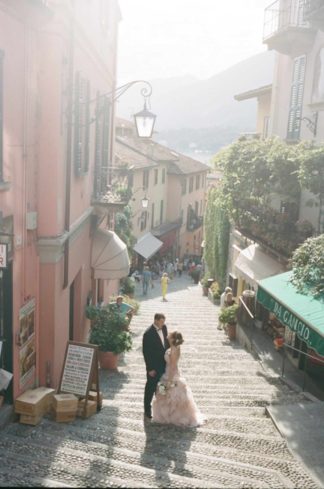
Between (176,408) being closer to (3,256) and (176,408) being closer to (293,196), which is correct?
(3,256)

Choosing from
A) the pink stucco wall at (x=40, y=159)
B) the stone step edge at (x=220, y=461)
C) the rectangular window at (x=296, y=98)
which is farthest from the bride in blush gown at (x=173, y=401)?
the rectangular window at (x=296, y=98)

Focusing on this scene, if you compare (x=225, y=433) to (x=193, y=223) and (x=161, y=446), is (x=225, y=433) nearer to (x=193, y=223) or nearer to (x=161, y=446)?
(x=161, y=446)

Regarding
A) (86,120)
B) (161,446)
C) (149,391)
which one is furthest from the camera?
(86,120)

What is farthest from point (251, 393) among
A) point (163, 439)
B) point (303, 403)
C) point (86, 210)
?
point (86, 210)

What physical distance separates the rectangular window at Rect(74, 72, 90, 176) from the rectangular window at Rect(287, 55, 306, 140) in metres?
8.55

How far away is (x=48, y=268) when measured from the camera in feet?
32.2

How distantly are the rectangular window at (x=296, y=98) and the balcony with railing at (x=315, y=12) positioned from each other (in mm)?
3290

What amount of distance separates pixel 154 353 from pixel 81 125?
4513mm

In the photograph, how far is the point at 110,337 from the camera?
42.8 ft

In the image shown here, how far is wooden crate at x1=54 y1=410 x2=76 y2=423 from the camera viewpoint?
8.72 metres

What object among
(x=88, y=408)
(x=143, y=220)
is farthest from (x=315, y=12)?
(x=143, y=220)

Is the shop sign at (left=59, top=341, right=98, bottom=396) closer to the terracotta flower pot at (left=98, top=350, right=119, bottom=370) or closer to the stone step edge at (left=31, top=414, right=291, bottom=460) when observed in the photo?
the stone step edge at (left=31, top=414, right=291, bottom=460)

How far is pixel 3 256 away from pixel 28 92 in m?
2.73

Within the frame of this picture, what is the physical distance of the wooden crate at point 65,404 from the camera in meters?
8.70
